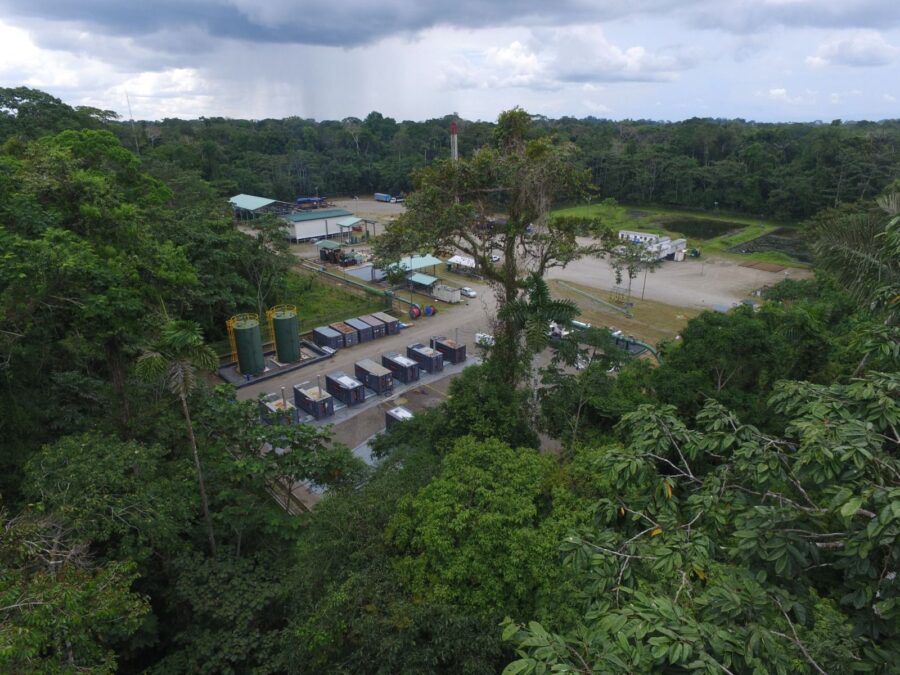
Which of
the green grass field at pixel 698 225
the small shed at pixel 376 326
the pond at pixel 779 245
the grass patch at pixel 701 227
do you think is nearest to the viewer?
the small shed at pixel 376 326

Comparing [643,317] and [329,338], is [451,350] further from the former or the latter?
[643,317]

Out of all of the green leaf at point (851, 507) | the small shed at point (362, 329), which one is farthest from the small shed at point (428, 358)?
the green leaf at point (851, 507)

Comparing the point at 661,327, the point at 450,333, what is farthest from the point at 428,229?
the point at 661,327

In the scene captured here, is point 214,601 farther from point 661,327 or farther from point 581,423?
point 661,327

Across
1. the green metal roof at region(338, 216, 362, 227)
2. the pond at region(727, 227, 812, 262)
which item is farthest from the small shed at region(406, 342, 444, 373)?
the pond at region(727, 227, 812, 262)

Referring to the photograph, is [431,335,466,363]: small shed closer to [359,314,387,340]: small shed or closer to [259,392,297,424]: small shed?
[359,314,387,340]: small shed

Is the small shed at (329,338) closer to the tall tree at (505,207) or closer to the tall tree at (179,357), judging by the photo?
the tall tree at (505,207)

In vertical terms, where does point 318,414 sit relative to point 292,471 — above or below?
below
